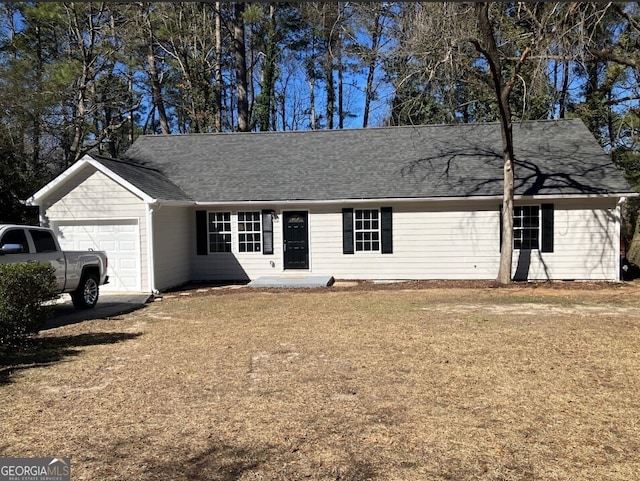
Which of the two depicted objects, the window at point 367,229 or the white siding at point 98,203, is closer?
the white siding at point 98,203

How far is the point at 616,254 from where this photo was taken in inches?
635

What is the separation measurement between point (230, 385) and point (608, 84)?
2451cm

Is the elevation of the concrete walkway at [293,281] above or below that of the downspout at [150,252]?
below

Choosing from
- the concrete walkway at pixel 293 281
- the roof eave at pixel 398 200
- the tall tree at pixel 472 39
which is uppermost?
the tall tree at pixel 472 39

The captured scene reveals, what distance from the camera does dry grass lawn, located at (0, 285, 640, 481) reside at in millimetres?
4309

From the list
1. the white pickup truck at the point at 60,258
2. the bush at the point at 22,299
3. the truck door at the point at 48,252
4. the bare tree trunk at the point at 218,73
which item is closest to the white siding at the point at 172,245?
the white pickup truck at the point at 60,258

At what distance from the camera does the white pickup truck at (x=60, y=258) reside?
1027 cm

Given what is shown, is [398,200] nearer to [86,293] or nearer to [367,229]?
[367,229]

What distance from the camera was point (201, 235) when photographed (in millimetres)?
18141

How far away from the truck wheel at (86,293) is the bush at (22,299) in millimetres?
3579

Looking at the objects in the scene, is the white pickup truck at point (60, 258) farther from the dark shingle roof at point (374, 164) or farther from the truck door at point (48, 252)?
the dark shingle roof at point (374, 164)

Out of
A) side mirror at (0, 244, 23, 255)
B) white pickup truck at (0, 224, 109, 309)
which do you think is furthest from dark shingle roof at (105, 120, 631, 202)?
side mirror at (0, 244, 23, 255)

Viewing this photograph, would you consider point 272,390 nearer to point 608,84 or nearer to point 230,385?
point 230,385

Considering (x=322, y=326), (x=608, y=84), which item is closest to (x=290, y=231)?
(x=322, y=326)
